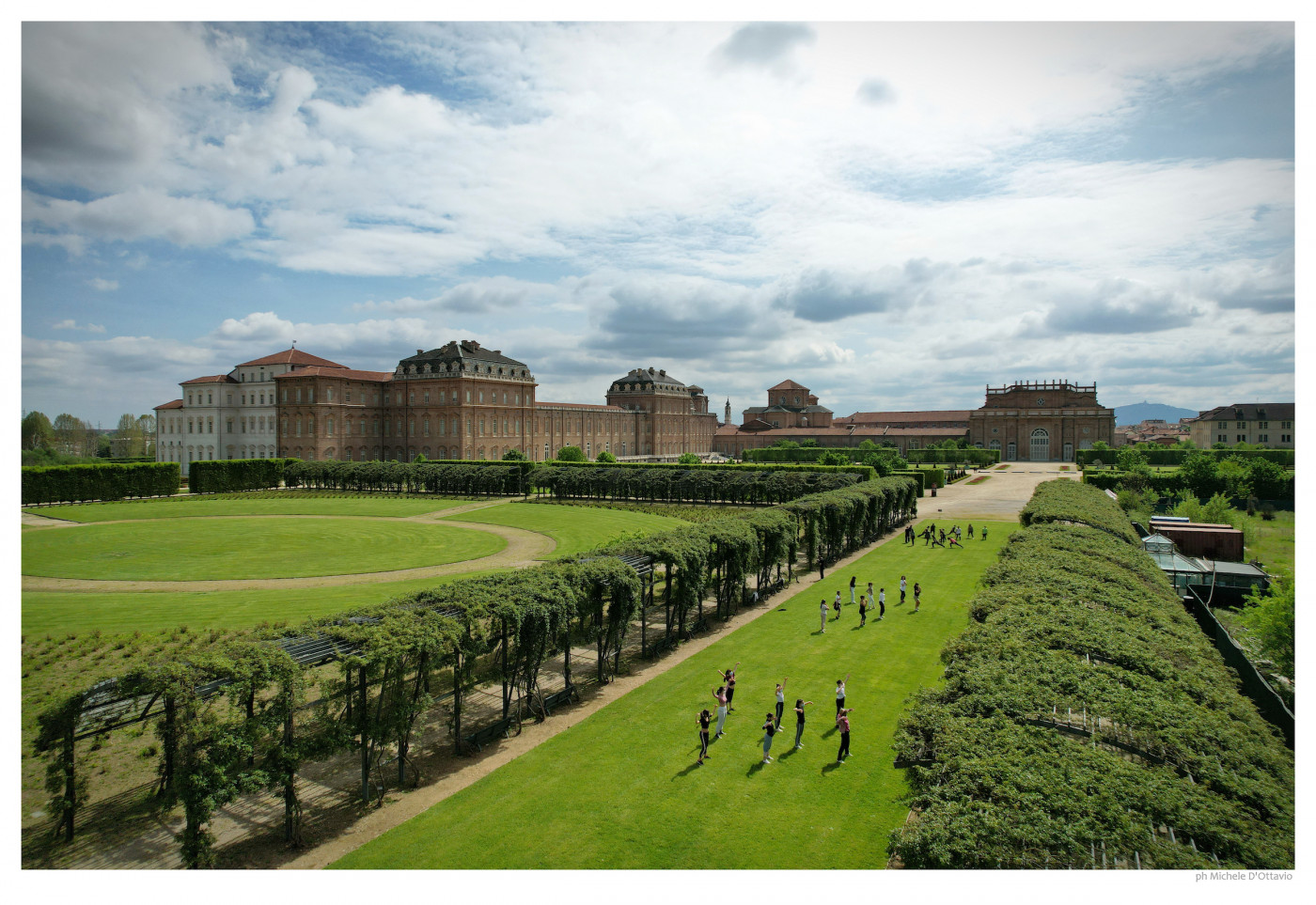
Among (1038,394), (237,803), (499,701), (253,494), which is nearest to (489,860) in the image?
(237,803)

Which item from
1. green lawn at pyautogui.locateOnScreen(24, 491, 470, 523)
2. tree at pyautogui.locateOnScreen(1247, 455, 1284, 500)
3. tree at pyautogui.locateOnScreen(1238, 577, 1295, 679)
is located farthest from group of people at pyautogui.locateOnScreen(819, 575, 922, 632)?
tree at pyautogui.locateOnScreen(1247, 455, 1284, 500)

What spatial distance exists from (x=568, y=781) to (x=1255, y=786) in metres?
9.69

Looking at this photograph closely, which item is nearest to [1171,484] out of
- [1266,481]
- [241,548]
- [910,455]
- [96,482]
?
[1266,481]

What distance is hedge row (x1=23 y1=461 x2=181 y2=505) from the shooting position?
1965 inches

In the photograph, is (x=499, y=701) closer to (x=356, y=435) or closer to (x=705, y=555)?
(x=705, y=555)

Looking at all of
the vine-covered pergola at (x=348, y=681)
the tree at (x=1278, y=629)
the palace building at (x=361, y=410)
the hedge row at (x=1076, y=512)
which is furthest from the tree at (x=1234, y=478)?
the palace building at (x=361, y=410)

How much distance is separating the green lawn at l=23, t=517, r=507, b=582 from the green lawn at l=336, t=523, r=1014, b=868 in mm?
17936

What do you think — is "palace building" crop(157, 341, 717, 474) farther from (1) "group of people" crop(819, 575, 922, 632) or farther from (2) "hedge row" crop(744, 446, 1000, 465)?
(1) "group of people" crop(819, 575, 922, 632)

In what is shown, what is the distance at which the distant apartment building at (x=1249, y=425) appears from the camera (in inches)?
3659

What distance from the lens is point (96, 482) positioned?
174 feet

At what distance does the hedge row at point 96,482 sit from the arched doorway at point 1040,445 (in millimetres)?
116208

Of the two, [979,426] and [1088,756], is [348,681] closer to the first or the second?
[1088,756]

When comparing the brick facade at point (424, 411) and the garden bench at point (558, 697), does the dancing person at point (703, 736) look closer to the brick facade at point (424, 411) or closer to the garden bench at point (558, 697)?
the garden bench at point (558, 697)

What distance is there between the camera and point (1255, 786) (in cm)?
768
